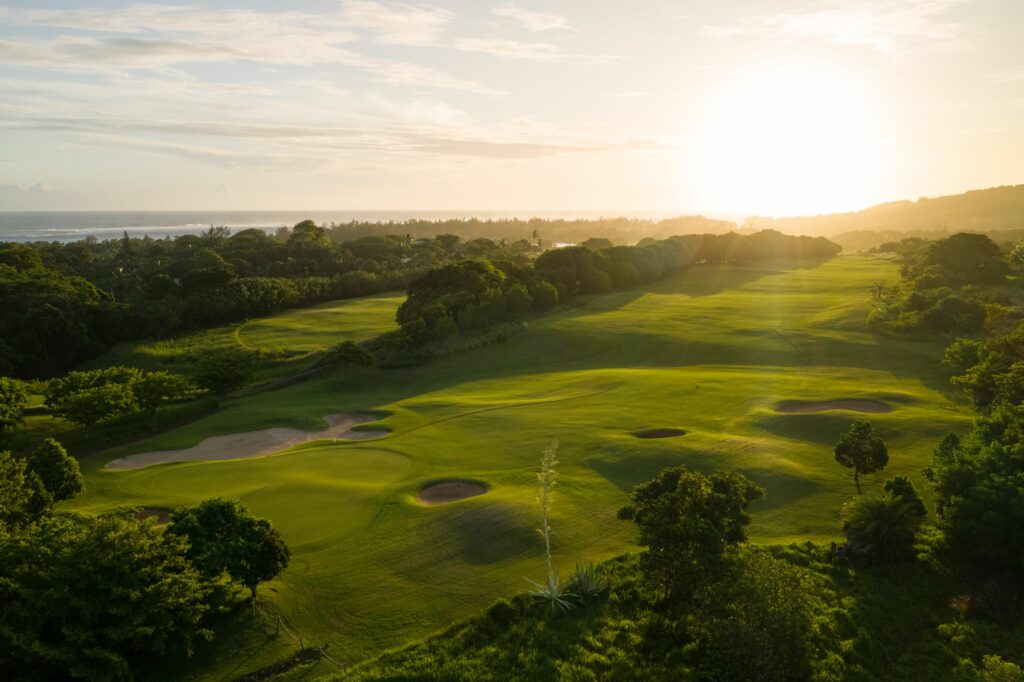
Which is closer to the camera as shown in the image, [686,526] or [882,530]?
[686,526]

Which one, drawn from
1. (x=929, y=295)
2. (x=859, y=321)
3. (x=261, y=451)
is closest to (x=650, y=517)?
(x=261, y=451)

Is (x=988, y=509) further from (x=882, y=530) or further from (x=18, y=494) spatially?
(x=18, y=494)

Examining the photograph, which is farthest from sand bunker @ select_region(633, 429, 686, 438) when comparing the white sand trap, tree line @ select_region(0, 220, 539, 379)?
tree line @ select_region(0, 220, 539, 379)

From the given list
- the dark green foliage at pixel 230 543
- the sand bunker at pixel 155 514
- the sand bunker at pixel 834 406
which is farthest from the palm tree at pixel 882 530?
the sand bunker at pixel 155 514

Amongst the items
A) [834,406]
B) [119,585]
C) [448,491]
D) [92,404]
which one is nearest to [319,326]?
[92,404]

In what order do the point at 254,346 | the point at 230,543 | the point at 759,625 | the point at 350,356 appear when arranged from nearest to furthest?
the point at 759,625 → the point at 230,543 → the point at 350,356 → the point at 254,346

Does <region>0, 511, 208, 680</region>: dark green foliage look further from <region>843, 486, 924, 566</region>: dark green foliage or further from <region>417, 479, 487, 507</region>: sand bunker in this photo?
<region>843, 486, 924, 566</region>: dark green foliage
